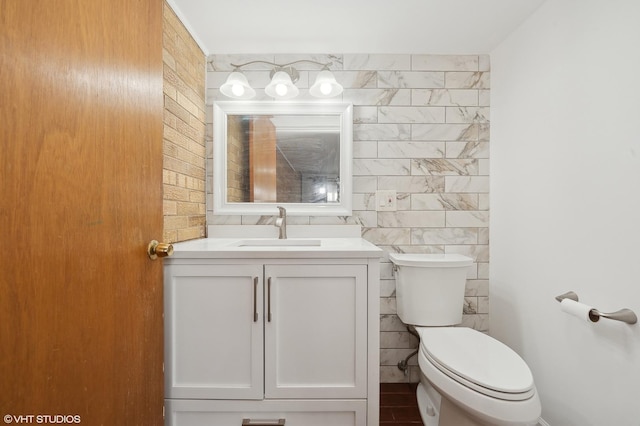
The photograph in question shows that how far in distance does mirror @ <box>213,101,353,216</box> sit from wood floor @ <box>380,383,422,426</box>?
1.12 m

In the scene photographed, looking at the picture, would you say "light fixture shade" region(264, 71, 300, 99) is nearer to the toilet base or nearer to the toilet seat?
the toilet seat

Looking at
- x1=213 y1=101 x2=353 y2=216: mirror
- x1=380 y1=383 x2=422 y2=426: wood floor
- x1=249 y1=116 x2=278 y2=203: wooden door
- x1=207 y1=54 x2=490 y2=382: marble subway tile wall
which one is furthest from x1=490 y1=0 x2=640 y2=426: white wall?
x1=249 y1=116 x2=278 y2=203: wooden door

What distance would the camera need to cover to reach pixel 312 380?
1.13 m

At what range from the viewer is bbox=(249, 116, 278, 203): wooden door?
1.75 m

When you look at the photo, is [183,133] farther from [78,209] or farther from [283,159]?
[78,209]

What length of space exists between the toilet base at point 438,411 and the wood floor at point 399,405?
0.15 ft

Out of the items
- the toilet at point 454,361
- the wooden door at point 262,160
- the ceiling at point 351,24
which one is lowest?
the toilet at point 454,361

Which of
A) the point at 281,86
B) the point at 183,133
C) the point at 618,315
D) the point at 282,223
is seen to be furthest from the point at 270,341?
the point at 281,86

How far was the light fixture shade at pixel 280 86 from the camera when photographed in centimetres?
164

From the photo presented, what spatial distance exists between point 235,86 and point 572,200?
5.94 ft

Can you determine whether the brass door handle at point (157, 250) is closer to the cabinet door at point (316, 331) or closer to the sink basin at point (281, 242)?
the cabinet door at point (316, 331)

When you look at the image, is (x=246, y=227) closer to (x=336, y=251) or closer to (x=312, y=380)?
(x=336, y=251)

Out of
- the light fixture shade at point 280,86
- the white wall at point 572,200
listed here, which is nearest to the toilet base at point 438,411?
the white wall at point 572,200

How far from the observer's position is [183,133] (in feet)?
4.84
